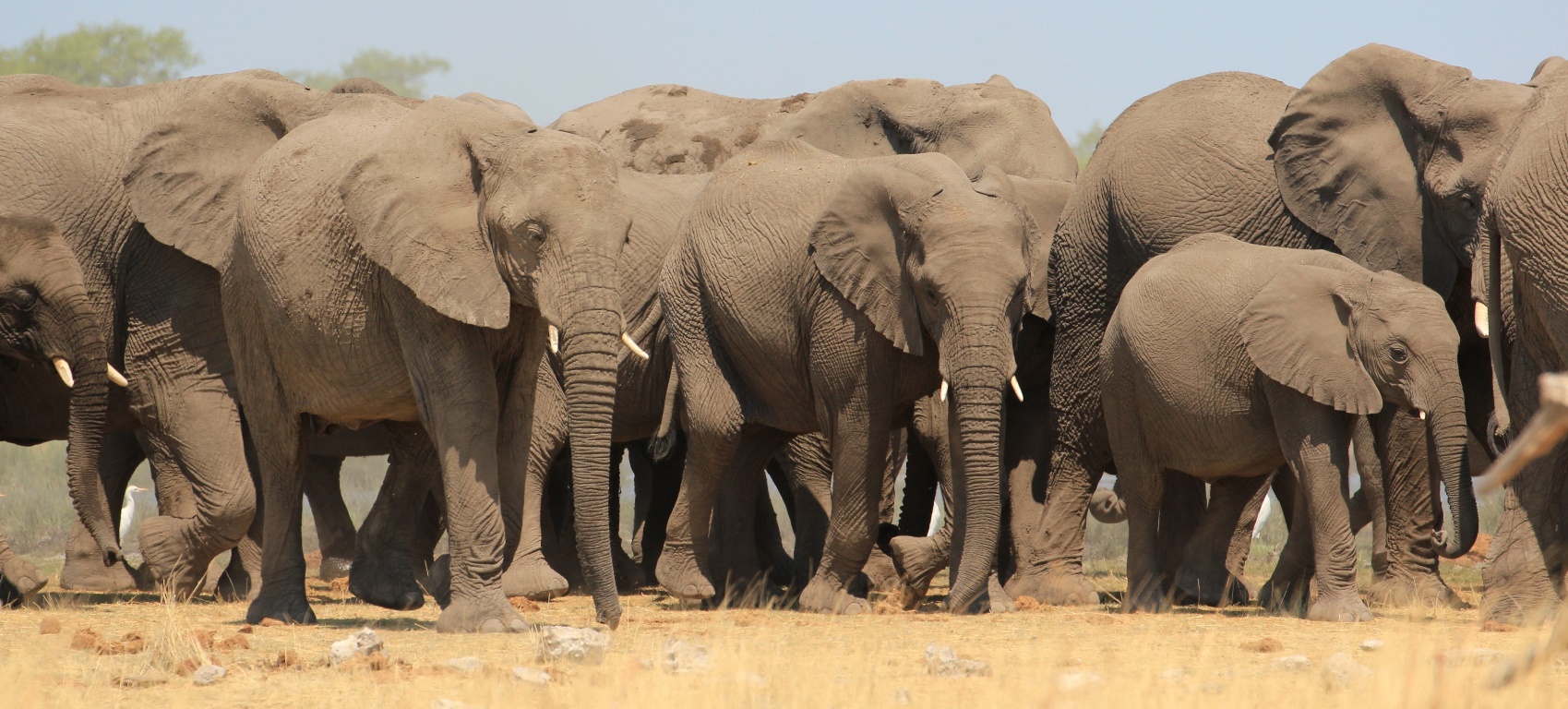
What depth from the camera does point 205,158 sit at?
10062 mm

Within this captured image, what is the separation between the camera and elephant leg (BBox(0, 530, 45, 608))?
955 cm

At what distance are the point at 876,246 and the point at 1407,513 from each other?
10.3 feet

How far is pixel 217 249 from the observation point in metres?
9.96

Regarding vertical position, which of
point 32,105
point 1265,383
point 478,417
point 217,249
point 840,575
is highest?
point 32,105

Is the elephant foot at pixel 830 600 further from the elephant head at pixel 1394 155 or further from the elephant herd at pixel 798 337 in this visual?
the elephant head at pixel 1394 155

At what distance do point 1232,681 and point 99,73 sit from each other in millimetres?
50287

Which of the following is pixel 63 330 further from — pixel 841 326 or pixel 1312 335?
pixel 1312 335

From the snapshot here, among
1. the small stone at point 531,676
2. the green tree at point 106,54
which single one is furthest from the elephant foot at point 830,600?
the green tree at point 106,54

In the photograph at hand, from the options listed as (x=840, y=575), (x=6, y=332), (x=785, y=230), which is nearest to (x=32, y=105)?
(x=6, y=332)

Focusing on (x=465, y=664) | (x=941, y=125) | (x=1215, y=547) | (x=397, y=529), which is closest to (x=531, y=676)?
(x=465, y=664)

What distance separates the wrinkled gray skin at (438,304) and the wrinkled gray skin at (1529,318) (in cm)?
375

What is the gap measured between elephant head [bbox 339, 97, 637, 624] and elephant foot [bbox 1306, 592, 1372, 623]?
3.32 metres

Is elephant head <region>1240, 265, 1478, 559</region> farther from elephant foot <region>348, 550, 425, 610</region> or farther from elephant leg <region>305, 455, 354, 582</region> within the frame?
elephant leg <region>305, 455, 354, 582</region>

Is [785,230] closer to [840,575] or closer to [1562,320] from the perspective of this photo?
[840,575]
